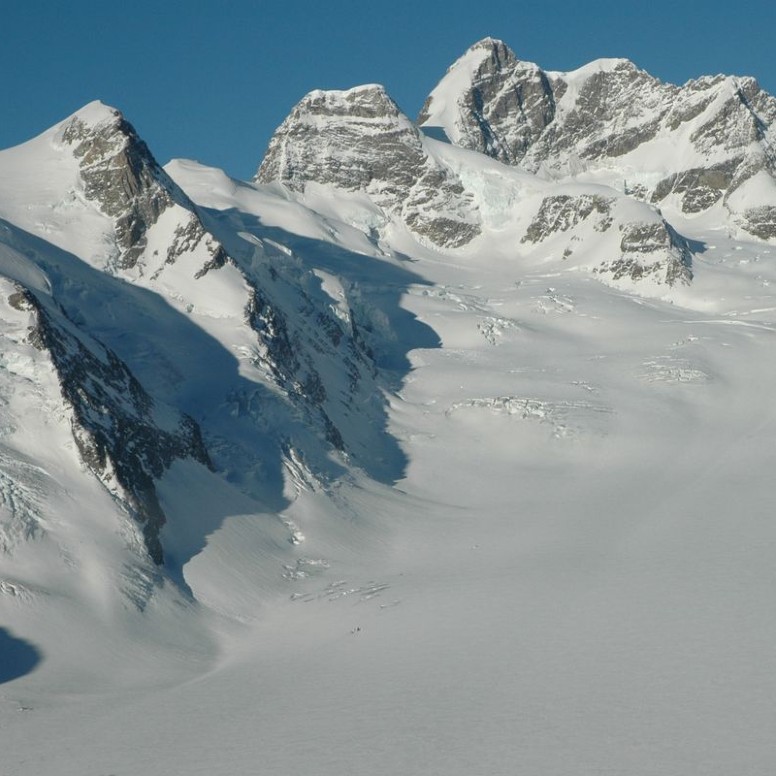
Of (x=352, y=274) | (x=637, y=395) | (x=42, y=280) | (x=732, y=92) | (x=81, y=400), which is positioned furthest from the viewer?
(x=732, y=92)

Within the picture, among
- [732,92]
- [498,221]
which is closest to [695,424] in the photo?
[498,221]

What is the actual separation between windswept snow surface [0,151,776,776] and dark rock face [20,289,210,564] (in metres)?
1.84

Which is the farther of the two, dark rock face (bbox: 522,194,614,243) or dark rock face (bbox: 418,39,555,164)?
dark rock face (bbox: 418,39,555,164)

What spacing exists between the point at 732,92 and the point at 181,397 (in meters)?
125

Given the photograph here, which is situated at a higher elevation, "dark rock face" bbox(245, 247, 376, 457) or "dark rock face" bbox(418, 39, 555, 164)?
"dark rock face" bbox(418, 39, 555, 164)

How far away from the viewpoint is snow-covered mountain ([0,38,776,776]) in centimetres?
3434

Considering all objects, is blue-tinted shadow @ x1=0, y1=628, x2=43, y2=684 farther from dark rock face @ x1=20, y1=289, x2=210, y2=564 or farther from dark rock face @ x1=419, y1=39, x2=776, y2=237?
dark rock face @ x1=419, y1=39, x2=776, y2=237

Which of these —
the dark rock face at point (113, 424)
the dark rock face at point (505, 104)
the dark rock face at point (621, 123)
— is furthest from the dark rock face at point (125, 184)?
the dark rock face at point (505, 104)

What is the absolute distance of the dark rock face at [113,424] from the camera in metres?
49.4

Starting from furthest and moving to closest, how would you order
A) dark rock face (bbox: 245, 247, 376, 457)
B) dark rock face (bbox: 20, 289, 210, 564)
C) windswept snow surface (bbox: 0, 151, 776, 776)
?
1. dark rock face (bbox: 245, 247, 376, 457)
2. dark rock face (bbox: 20, 289, 210, 564)
3. windswept snow surface (bbox: 0, 151, 776, 776)

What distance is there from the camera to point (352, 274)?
121750mm

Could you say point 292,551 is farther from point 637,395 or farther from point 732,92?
point 732,92

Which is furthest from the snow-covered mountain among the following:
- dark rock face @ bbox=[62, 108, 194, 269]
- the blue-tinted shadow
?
dark rock face @ bbox=[62, 108, 194, 269]

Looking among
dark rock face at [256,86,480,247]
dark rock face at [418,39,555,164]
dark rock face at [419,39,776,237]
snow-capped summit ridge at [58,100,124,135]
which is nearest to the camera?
snow-capped summit ridge at [58,100,124,135]
